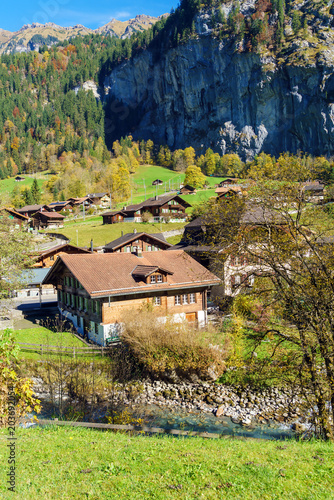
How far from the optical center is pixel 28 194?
11725 cm

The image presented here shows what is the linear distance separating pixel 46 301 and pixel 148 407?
27894 millimetres

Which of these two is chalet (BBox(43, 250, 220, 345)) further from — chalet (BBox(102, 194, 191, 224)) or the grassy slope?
chalet (BBox(102, 194, 191, 224))

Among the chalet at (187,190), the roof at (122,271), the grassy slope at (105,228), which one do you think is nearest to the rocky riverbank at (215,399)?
the roof at (122,271)

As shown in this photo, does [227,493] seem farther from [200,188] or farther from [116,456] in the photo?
[200,188]

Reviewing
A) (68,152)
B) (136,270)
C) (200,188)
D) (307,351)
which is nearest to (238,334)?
(136,270)

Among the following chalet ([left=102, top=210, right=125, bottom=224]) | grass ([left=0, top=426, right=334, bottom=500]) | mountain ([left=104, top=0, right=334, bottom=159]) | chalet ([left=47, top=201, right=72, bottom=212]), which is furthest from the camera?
mountain ([left=104, top=0, right=334, bottom=159])

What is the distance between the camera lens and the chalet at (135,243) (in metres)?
52.8

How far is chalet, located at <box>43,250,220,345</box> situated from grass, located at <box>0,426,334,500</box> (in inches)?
708

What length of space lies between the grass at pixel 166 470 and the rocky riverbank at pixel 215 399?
10.8 metres

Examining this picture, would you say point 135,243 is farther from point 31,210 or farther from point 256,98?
point 256,98

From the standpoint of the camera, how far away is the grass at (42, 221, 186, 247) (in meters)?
73.7

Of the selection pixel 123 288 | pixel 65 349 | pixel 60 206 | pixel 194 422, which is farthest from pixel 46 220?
pixel 194 422

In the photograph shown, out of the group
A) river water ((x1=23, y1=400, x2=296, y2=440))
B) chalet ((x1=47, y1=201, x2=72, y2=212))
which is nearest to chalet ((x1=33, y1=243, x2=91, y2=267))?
river water ((x1=23, y1=400, x2=296, y2=440))

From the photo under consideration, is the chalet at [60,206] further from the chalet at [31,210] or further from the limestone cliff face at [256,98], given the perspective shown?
the limestone cliff face at [256,98]
